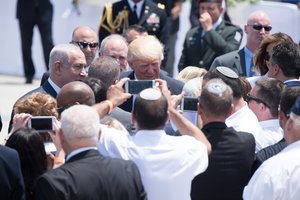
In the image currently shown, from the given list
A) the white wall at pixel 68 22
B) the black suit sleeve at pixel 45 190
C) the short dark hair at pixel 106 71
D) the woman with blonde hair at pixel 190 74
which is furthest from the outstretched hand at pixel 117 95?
the white wall at pixel 68 22

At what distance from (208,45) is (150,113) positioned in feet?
18.7

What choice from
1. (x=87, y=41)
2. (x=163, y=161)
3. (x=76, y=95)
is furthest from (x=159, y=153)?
(x=87, y=41)

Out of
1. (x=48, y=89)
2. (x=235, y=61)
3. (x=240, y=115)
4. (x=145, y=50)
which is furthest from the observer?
(x=235, y=61)

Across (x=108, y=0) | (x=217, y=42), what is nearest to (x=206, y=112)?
(x=217, y=42)

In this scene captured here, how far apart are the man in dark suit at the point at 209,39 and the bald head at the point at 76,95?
4761 millimetres

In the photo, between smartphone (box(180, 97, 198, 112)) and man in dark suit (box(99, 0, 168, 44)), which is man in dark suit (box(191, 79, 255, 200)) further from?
man in dark suit (box(99, 0, 168, 44))

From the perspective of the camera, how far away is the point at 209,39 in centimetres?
1140

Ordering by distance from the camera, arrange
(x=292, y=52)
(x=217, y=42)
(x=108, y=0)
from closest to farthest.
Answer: (x=292, y=52), (x=217, y=42), (x=108, y=0)

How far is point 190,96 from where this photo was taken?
23.6 ft

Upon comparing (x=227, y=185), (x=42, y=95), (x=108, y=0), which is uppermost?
(x=42, y=95)

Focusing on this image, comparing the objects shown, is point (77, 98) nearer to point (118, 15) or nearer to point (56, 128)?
point (56, 128)

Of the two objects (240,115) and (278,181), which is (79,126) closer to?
(278,181)

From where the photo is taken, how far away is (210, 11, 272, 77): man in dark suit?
10078 mm

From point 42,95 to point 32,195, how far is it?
3.86 feet
